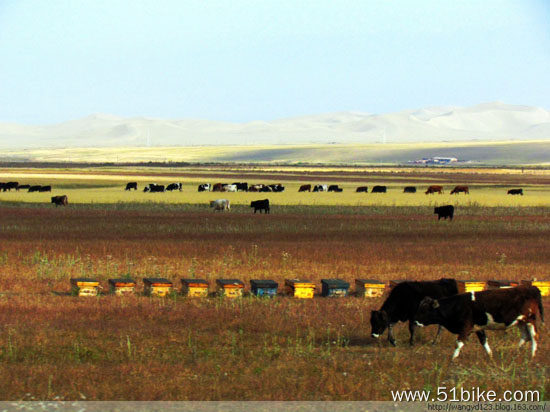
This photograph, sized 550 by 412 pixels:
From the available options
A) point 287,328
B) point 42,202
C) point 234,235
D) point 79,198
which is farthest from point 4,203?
point 287,328

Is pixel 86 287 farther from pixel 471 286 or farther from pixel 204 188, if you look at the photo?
pixel 204 188

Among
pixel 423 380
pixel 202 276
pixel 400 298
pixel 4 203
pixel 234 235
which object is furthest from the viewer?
pixel 4 203

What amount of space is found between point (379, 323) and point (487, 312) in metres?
2.35

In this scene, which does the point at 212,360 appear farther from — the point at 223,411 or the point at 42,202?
the point at 42,202

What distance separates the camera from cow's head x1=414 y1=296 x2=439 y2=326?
590 inches

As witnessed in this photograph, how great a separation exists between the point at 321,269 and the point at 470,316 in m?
12.7

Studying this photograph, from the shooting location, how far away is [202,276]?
25.3 meters

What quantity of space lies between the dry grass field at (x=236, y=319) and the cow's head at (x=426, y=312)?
25.9 inches

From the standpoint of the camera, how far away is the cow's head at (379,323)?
632 inches

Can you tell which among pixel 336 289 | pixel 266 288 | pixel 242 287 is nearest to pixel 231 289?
pixel 242 287

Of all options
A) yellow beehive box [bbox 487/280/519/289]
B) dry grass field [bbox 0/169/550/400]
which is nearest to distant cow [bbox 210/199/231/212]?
dry grass field [bbox 0/169/550/400]

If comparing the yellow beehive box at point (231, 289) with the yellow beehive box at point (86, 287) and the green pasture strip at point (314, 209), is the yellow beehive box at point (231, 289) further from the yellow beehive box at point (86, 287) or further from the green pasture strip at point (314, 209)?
the green pasture strip at point (314, 209)

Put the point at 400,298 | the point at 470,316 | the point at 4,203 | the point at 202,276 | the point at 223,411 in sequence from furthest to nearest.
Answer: the point at 4,203 < the point at 202,276 < the point at 400,298 < the point at 470,316 < the point at 223,411

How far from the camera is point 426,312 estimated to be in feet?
49.5
